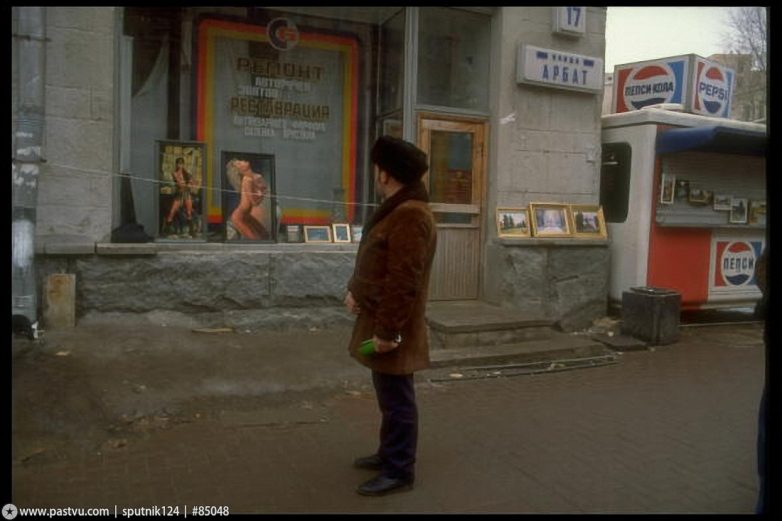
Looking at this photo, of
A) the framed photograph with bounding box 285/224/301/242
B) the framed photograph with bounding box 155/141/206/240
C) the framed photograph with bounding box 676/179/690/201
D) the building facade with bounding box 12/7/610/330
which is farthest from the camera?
the framed photograph with bounding box 676/179/690/201

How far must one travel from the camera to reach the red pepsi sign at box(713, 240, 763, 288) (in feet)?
29.1

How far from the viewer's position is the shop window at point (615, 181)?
27.8 feet

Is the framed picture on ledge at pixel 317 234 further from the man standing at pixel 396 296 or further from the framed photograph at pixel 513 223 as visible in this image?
the man standing at pixel 396 296

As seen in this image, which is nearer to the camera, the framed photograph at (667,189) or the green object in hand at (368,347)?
the green object in hand at (368,347)

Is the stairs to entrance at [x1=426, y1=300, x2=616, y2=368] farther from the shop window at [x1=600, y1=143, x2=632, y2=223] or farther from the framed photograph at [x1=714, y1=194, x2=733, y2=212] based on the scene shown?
the framed photograph at [x1=714, y1=194, x2=733, y2=212]

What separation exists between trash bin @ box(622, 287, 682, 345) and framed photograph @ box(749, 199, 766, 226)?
1.98 meters

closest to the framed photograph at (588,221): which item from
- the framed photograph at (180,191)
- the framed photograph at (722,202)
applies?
the framed photograph at (722,202)

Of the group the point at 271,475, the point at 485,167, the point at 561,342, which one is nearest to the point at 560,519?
the point at 271,475

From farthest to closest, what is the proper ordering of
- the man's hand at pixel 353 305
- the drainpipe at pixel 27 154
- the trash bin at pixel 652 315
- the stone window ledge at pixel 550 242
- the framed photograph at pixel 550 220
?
the framed photograph at pixel 550 220 → the stone window ledge at pixel 550 242 → the trash bin at pixel 652 315 → the drainpipe at pixel 27 154 → the man's hand at pixel 353 305

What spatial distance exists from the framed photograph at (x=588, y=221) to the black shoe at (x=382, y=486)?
5.09 m

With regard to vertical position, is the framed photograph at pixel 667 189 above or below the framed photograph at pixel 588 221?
above

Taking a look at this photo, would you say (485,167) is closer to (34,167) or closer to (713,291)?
(713,291)

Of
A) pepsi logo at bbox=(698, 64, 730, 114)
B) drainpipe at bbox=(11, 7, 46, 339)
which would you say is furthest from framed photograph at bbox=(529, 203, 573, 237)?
drainpipe at bbox=(11, 7, 46, 339)

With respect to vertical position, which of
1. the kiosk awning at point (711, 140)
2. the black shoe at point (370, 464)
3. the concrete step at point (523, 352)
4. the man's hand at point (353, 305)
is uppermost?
the kiosk awning at point (711, 140)
